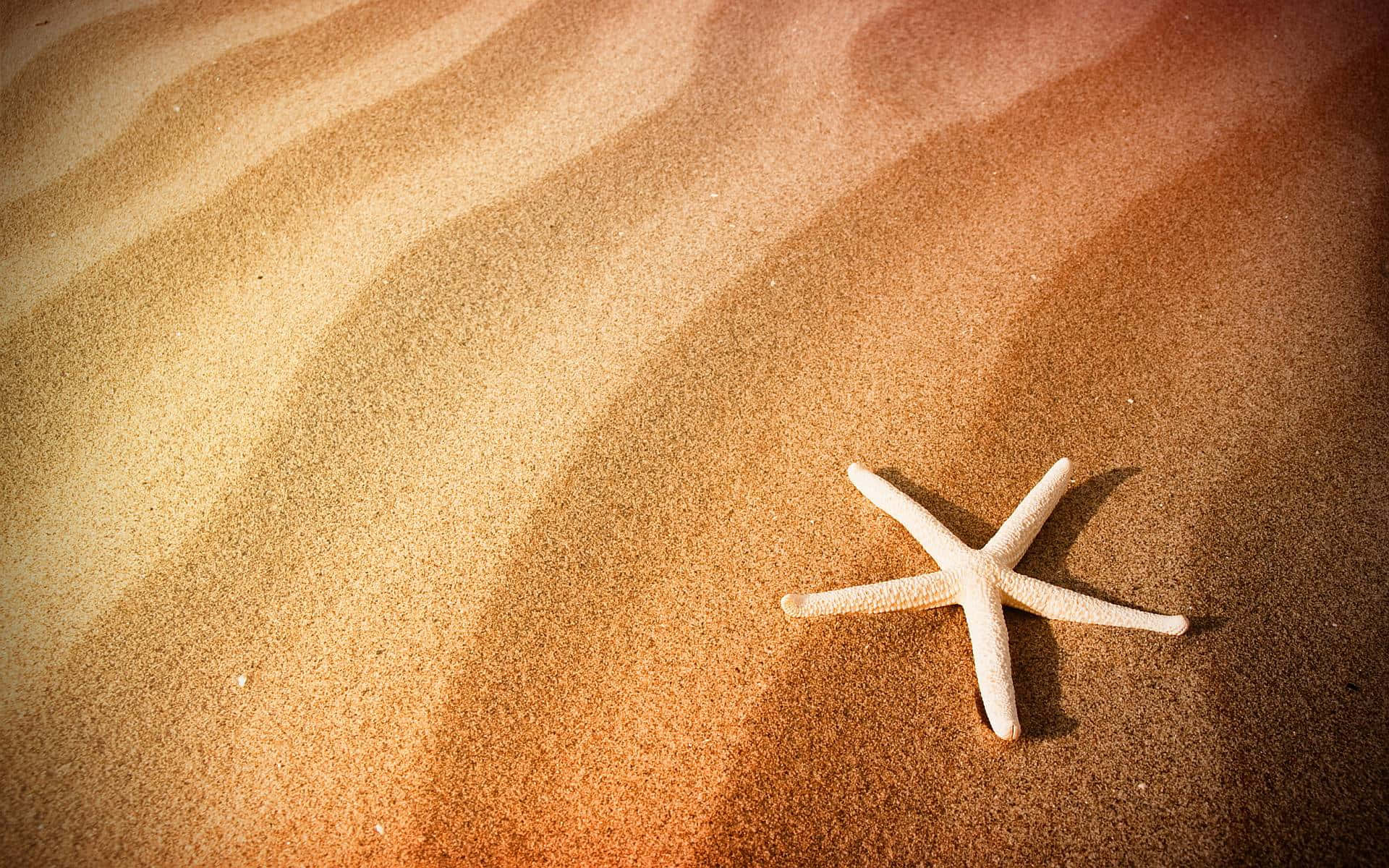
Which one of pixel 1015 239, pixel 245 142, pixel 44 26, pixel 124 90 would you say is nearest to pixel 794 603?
pixel 1015 239

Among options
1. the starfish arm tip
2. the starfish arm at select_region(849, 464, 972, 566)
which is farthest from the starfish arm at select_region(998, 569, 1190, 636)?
the starfish arm tip

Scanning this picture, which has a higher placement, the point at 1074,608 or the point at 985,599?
the point at 985,599

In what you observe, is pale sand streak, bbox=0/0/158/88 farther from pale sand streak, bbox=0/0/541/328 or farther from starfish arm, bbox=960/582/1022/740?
starfish arm, bbox=960/582/1022/740

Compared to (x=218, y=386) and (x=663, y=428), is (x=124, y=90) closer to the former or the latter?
(x=218, y=386)

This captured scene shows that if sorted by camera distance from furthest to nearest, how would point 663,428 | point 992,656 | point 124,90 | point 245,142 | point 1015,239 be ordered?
point 124,90, point 245,142, point 1015,239, point 663,428, point 992,656

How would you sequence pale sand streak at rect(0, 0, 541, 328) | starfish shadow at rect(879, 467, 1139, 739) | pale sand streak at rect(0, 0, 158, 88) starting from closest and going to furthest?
starfish shadow at rect(879, 467, 1139, 739) < pale sand streak at rect(0, 0, 541, 328) < pale sand streak at rect(0, 0, 158, 88)

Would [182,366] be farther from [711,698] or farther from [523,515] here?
[711,698]
